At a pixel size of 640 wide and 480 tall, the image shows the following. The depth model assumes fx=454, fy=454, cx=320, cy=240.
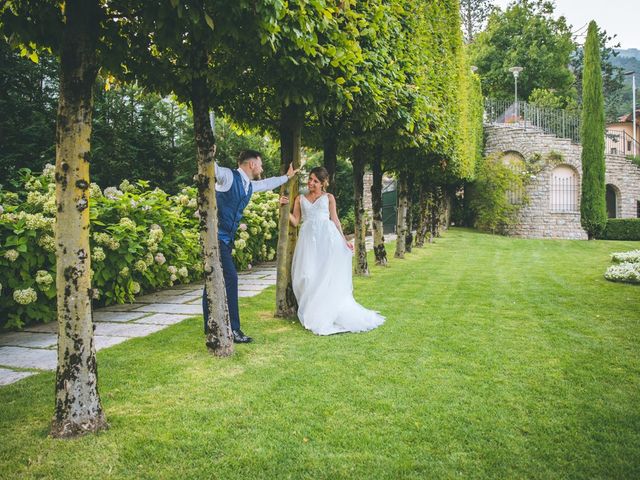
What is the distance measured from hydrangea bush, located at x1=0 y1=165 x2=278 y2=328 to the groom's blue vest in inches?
58.3

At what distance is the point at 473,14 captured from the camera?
1869 inches

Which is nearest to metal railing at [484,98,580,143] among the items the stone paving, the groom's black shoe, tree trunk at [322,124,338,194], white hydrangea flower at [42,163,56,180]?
tree trunk at [322,124,338,194]

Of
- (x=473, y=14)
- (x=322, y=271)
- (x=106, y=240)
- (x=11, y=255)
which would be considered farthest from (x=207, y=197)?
(x=473, y=14)

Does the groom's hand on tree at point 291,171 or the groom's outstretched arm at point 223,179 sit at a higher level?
the groom's hand on tree at point 291,171

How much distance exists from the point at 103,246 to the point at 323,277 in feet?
10.8

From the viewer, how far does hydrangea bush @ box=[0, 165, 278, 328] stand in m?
5.60

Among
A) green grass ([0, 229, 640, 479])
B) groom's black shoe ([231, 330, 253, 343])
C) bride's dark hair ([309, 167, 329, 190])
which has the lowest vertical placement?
green grass ([0, 229, 640, 479])

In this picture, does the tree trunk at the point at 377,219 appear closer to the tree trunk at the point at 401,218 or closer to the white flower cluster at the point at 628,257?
the tree trunk at the point at 401,218

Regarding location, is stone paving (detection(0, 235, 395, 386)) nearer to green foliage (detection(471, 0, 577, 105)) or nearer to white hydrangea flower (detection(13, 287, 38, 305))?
white hydrangea flower (detection(13, 287, 38, 305))

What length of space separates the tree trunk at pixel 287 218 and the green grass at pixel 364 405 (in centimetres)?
36

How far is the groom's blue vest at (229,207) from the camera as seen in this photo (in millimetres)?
5133

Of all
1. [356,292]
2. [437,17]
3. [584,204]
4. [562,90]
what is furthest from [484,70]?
[356,292]

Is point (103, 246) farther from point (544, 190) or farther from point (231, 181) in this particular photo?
point (544, 190)

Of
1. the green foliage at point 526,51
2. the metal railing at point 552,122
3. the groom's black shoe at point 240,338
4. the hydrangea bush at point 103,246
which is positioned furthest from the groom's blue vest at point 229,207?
the green foliage at point 526,51
